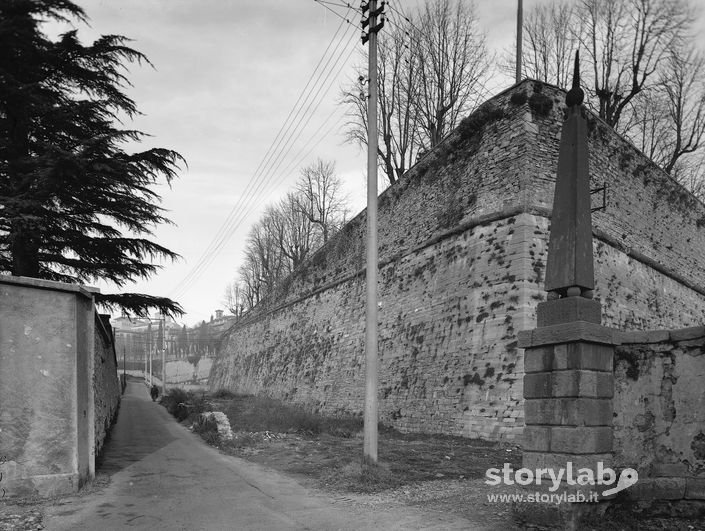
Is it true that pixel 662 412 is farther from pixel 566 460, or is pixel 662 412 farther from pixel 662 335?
pixel 566 460

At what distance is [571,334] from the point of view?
5641 millimetres

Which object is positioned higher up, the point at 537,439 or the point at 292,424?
the point at 537,439

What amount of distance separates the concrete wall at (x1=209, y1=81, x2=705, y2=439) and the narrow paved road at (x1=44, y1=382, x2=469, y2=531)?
572 cm

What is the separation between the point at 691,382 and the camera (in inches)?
221

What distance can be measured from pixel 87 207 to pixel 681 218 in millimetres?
20639

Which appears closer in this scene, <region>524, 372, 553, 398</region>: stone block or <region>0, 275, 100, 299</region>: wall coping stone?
<region>524, 372, 553, 398</region>: stone block

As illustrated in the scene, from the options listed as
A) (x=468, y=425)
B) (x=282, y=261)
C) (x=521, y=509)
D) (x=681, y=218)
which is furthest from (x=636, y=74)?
(x=282, y=261)

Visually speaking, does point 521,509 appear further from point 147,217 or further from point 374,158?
point 147,217

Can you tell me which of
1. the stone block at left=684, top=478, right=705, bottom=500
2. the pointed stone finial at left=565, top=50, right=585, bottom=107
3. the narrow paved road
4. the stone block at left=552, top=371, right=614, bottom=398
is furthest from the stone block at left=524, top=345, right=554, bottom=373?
the pointed stone finial at left=565, top=50, right=585, bottom=107

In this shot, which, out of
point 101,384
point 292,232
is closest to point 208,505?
point 101,384

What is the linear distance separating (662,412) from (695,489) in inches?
31.4

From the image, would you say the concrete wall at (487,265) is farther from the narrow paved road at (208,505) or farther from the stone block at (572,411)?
the stone block at (572,411)

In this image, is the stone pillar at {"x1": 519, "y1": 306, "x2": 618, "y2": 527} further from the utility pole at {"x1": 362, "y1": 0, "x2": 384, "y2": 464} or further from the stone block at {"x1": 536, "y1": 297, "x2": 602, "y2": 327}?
the utility pole at {"x1": 362, "y1": 0, "x2": 384, "y2": 464}

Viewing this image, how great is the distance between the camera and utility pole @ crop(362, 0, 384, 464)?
8836 mm
